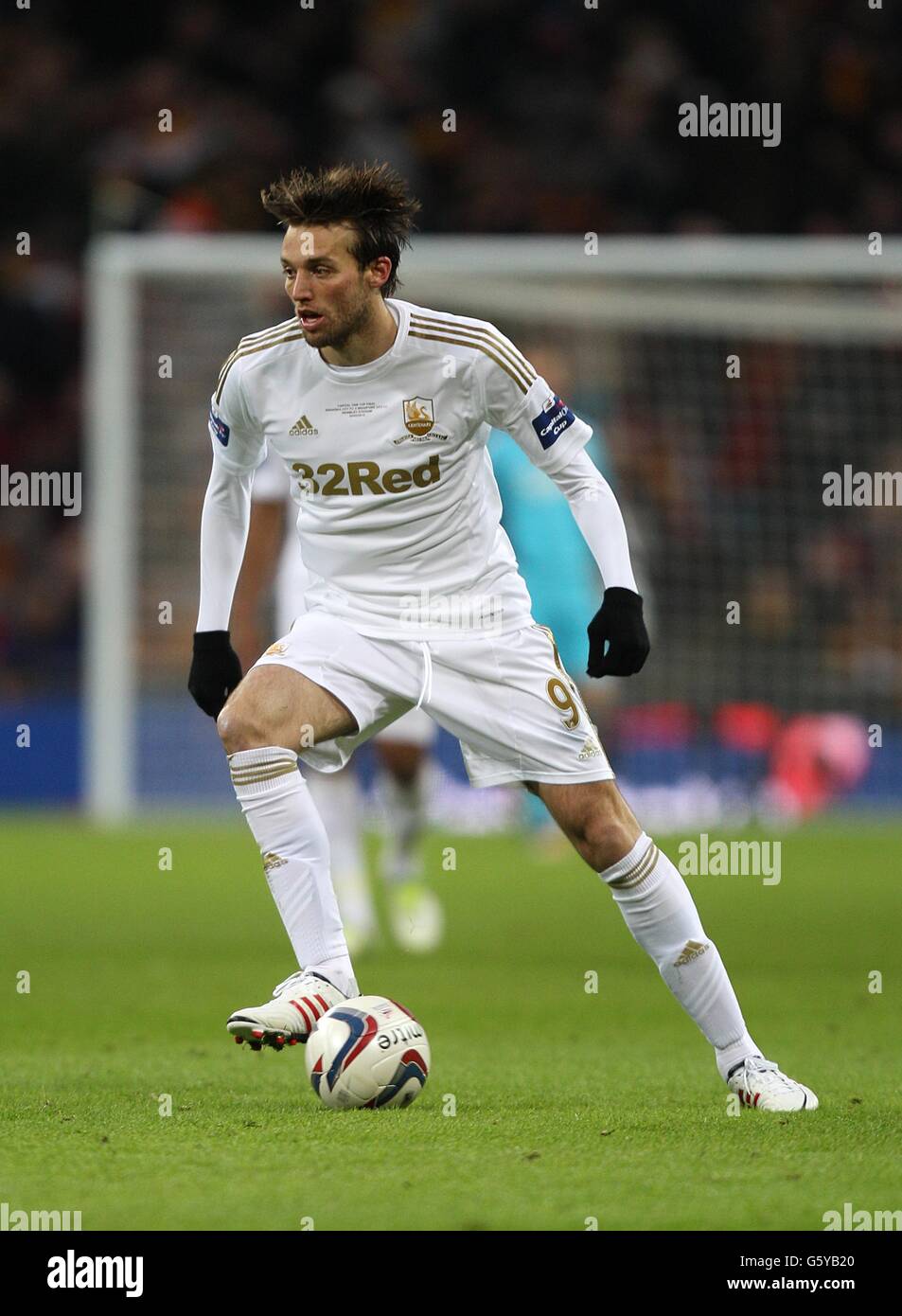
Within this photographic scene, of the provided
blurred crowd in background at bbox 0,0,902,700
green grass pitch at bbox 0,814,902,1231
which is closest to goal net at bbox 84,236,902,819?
blurred crowd in background at bbox 0,0,902,700

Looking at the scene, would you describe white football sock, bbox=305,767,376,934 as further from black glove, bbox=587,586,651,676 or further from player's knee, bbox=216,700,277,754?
black glove, bbox=587,586,651,676

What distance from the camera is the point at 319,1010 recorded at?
4984 millimetres

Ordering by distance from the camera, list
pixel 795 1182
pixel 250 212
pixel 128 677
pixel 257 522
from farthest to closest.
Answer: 1. pixel 250 212
2. pixel 128 677
3. pixel 257 522
4. pixel 795 1182

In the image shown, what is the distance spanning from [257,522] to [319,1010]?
162 inches

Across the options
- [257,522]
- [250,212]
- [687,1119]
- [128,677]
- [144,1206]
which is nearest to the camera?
[144,1206]

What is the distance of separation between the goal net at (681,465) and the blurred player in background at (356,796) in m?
5.65

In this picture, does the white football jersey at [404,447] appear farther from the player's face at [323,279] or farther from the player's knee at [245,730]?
the player's knee at [245,730]

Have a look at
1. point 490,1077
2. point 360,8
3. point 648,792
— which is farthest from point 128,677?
point 490,1077

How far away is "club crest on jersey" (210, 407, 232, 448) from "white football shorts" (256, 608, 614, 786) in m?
0.54

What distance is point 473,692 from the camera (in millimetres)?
5262

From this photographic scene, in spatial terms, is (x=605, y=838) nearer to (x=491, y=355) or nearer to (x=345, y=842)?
(x=491, y=355)

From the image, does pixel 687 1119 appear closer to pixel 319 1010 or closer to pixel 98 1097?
pixel 319 1010

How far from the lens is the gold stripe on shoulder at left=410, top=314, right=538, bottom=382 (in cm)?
526

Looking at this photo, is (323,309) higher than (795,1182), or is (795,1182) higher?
(323,309)
